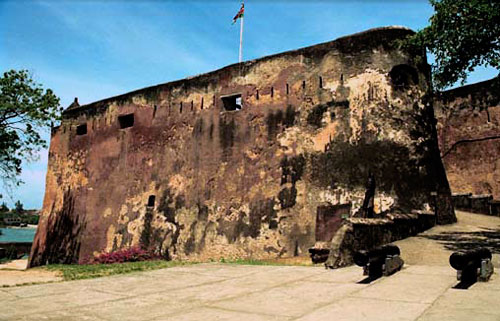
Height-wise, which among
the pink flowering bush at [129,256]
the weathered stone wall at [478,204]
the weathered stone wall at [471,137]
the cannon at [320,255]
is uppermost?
the weathered stone wall at [471,137]

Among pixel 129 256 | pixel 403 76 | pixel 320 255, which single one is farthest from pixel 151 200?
pixel 403 76

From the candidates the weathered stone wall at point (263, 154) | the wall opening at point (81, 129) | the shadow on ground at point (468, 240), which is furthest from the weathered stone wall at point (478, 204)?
the wall opening at point (81, 129)

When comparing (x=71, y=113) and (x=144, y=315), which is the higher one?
(x=71, y=113)

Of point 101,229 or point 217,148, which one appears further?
point 101,229

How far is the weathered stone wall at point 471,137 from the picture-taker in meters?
16.7

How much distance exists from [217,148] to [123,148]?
460 centimetres

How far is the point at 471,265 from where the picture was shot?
15.1ft

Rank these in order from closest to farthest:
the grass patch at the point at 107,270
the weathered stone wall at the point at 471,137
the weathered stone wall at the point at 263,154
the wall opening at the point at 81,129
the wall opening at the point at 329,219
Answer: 1. the grass patch at the point at 107,270
2. the wall opening at the point at 329,219
3. the weathered stone wall at the point at 263,154
4. the weathered stone wall at the point at 471,137
5. the wall opening at the point at 81,129

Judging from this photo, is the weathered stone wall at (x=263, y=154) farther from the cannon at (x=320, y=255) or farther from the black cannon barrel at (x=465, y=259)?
the black cannon barrel at (x=465, y=259)

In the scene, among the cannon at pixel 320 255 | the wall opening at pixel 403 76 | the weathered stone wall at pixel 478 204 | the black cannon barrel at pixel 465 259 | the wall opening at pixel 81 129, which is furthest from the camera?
the wall opening at pixel 81 129

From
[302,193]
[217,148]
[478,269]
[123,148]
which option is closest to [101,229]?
[123,148]

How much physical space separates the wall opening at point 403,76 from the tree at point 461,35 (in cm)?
86

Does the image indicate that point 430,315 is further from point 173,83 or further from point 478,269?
point 173,83

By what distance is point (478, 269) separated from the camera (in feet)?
15.7
